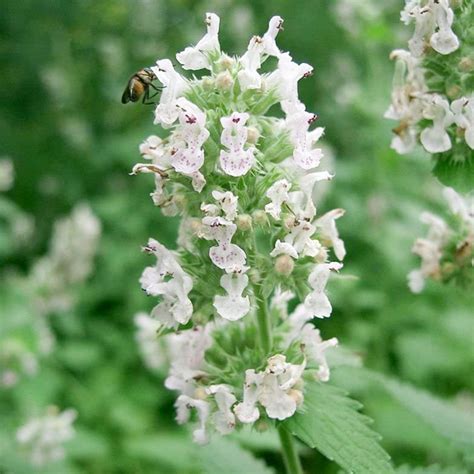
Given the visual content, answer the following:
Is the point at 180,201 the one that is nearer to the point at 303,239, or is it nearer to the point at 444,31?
the point at 303,239

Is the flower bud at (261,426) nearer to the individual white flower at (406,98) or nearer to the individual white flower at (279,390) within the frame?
the individual white flower at (279,390)

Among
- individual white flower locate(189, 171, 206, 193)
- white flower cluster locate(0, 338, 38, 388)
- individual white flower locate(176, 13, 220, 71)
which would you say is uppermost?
white flower cluster locate(0, 338, 38, 388)

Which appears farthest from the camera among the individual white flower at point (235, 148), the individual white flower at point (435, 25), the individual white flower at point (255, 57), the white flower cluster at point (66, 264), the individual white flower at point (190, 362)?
the white flower cluster at point (66, 264)

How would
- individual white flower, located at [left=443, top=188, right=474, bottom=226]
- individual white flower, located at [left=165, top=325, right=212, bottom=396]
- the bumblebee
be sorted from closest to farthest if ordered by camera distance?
individual white flower, located at [left=165, top=325, right=212, bottom=396]
the bumblebee
individual white flower, located at [left=443, top=188, right=474, bottom=226]

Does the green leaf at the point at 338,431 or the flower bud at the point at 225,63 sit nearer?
the green leaf at the point at 338,431

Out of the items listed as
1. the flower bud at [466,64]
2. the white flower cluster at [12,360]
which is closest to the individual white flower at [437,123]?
the flower bud at [466,64]

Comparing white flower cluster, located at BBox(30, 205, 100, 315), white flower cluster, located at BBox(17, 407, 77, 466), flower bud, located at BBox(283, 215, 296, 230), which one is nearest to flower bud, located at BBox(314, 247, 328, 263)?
flower bud, located at BBox(283, 215, 296, 230)

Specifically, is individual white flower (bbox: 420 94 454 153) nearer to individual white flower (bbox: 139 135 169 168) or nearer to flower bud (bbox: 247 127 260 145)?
flower bud (bbox: 247 127 260 145)
